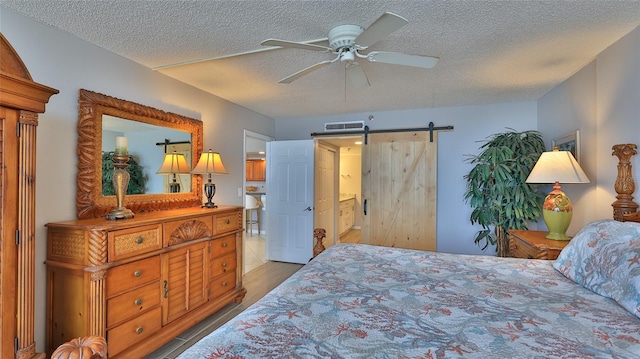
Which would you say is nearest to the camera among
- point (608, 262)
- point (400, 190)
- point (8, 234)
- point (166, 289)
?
point (608, 262)

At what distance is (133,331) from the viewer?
2055 millimetres

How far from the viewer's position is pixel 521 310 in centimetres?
121

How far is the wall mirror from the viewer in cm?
216

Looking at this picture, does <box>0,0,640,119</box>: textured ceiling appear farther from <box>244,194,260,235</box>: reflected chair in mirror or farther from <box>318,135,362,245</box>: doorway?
<box>318,135,362,245</box>: doorway

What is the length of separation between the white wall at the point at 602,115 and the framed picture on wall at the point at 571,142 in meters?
0.06

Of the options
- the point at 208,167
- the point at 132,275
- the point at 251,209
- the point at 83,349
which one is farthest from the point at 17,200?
the point at 251,209

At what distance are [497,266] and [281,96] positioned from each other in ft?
9.26

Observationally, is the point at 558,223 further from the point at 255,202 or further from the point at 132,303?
the point at 255,202

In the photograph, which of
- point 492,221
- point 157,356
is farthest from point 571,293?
point 157,356

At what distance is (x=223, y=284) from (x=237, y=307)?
1.01ft

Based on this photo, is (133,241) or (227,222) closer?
(133,241)

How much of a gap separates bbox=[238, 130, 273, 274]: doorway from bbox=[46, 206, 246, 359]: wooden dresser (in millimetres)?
2014

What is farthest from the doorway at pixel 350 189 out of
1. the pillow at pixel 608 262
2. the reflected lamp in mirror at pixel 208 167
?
the pillow at pixel 608 262

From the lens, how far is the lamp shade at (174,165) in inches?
113
